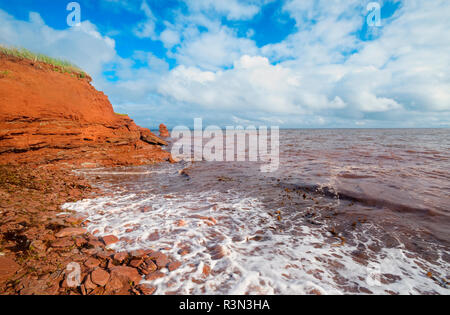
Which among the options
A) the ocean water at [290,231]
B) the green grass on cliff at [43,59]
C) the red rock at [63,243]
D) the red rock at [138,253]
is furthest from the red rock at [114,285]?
the green grass on cliff at [43,59]

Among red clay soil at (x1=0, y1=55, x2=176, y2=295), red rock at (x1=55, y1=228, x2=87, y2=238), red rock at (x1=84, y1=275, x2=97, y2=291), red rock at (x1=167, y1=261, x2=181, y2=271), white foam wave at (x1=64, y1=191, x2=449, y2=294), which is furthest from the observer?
red rock at (x1=55, y1=228, x2=87, y2=238)

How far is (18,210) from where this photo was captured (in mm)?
4219

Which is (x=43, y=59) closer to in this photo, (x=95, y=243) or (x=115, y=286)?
(x=95, y=243)

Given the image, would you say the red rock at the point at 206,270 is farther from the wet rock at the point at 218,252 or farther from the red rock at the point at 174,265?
the red rock at the point at 174,265

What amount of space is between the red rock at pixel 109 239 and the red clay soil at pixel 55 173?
0.02 metres

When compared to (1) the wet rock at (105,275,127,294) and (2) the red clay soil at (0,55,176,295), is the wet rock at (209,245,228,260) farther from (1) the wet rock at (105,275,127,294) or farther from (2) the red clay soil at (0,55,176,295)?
(1) the wet rock at (105,275,127,294)

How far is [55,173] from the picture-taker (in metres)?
8.52

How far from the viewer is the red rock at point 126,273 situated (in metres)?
2.62

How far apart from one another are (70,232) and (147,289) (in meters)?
2.36

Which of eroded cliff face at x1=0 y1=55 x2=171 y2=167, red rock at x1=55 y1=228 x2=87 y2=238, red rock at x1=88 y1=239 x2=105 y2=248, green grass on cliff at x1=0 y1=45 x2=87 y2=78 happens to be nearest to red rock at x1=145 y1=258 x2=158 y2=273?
red rock at x1=88 y1=239 x2=105 y2=248

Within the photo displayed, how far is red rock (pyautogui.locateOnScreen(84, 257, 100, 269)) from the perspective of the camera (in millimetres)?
2777

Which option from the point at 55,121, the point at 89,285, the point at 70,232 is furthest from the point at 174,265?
the point at 55,121

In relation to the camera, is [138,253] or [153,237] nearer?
[138,253]
